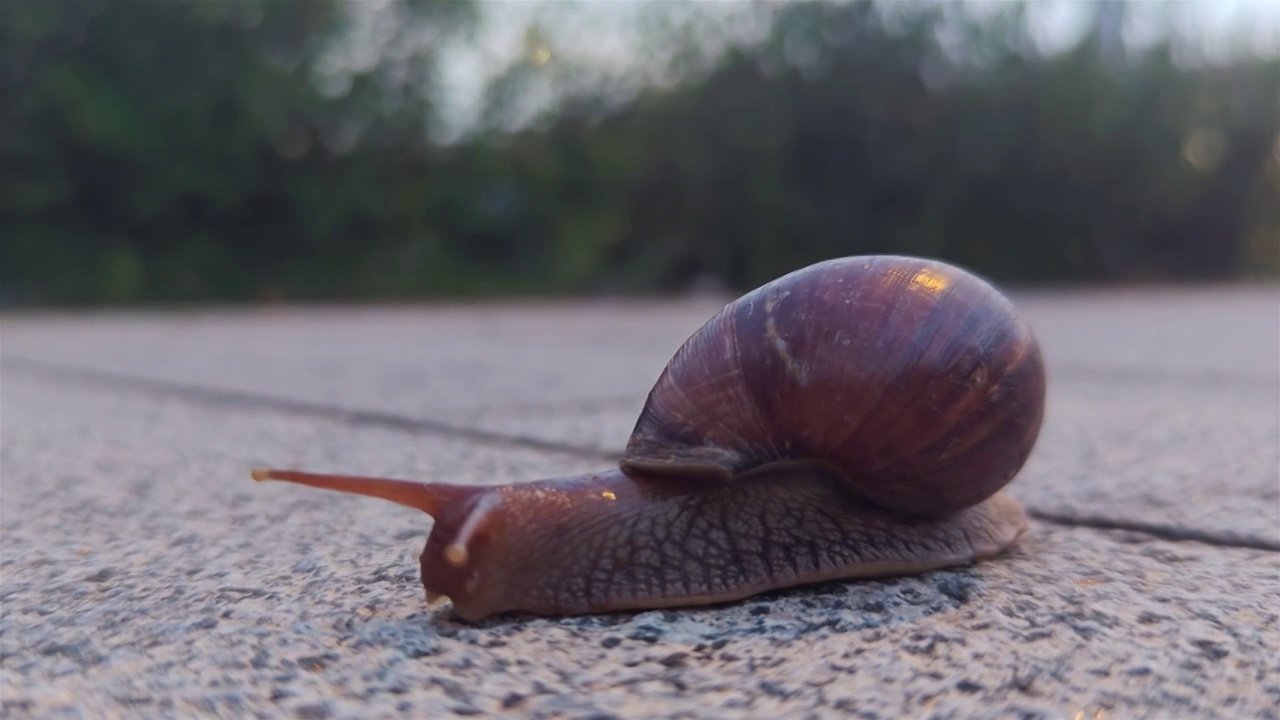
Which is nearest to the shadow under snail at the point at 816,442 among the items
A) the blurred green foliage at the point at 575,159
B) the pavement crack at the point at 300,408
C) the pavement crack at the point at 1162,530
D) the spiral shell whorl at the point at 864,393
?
the spiral shell whorl at the point at 864,393

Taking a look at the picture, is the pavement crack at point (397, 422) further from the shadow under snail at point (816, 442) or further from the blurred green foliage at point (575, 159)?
the blurred green foliage at point (575, 159)

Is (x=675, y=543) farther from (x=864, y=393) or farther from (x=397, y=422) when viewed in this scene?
(x=397, y=422)

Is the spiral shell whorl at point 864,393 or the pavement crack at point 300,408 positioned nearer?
the spiral shell whorl at point 864,393

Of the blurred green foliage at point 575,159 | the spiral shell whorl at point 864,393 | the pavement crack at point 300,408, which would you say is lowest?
the pavement crack at point 300,408

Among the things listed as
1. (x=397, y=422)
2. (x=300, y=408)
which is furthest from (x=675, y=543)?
(x=300, y=408)

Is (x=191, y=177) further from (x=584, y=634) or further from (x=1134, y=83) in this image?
(x=584, y=634)

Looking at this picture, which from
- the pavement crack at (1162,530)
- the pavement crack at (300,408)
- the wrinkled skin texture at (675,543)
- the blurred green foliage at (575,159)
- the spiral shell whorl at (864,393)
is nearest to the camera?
the wrinkled skin texture at (675,543)

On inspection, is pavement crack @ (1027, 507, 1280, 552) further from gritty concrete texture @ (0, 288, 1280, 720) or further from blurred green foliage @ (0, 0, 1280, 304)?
blurred green foliage @ (0, 0, 1280, 304)

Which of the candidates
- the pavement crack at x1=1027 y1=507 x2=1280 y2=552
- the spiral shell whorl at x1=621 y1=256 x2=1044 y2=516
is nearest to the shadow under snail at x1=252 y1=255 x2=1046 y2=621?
the spiral shell whorl at x1=621 y1=256 x2=1044 y2=516
